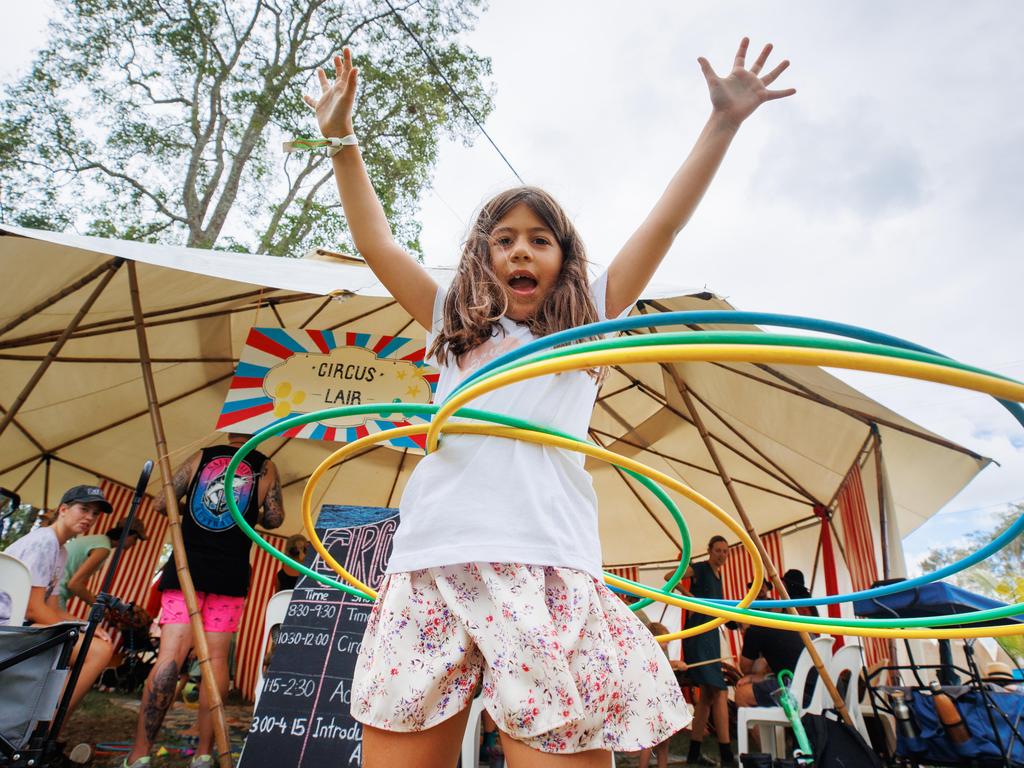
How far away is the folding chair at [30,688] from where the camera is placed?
246cm

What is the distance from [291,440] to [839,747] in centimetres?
566

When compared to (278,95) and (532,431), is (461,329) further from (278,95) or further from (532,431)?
(278,95)

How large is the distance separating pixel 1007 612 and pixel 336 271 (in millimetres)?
3889

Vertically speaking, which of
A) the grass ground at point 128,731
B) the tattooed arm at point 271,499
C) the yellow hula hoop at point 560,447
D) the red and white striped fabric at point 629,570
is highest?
the red and white striped fabric at point 629,570

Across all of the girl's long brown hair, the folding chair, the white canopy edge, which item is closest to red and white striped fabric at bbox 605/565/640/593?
the white canopy edge

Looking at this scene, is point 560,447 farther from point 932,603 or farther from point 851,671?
point 932,603

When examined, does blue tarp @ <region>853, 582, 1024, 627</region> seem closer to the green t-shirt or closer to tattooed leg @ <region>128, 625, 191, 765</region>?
tattooed leg @ <region>128, 625, 191, 765</region>

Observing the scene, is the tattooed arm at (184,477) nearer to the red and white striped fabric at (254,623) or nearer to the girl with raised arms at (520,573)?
the girl with raised arms at (520,573)

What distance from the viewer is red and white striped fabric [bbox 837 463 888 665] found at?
5578 millimetres

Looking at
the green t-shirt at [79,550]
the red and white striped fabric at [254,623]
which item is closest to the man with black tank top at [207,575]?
the green t-shirt at [79,550]

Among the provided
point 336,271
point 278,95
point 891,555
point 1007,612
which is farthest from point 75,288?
point 278,95

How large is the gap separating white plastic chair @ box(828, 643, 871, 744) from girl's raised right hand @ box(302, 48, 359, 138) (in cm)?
443

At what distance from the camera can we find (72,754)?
3471mm

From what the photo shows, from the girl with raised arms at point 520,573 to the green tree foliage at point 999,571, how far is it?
19.8 ft
